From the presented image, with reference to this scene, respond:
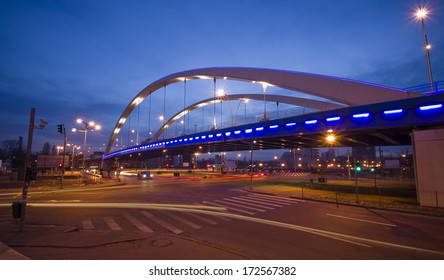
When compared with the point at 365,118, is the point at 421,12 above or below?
above


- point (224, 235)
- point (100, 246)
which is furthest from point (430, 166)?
point (100, 246)

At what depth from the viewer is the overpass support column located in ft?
58.2

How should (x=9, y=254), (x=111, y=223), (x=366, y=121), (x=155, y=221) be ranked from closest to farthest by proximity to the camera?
1. (x=9, y=254)
2. (x=111, y=223)
3. (x=155, y=221)
4. (x=366, y=121)

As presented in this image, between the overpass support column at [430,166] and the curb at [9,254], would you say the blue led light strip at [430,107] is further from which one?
the curb at [9,254]

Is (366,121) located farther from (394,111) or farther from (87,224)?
(87,224)

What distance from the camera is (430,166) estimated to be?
18.2 meters

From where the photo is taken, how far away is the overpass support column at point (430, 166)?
17750 millimetres

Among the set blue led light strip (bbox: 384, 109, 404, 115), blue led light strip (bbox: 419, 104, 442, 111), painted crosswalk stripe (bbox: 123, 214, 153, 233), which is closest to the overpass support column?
blue led light strip (bbox: 419, 104, 442, 111)

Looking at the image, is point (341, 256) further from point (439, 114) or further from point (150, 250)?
point (439, 114)

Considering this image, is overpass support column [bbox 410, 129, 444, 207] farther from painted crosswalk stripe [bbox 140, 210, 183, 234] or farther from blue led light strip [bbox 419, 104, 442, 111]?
painted crosswalk stripe [bbox 140, 210, 183, 234]

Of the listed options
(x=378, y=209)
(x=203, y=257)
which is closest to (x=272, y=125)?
(x=378, y=209)

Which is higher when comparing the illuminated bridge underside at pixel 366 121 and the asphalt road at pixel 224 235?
the illuminated bridge underside at pixel 366 121

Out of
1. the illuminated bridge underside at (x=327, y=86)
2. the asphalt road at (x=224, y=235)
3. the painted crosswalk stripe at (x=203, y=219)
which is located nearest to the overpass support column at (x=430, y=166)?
the asphalt road at (x=224, y=235)

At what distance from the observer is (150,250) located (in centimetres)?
834
